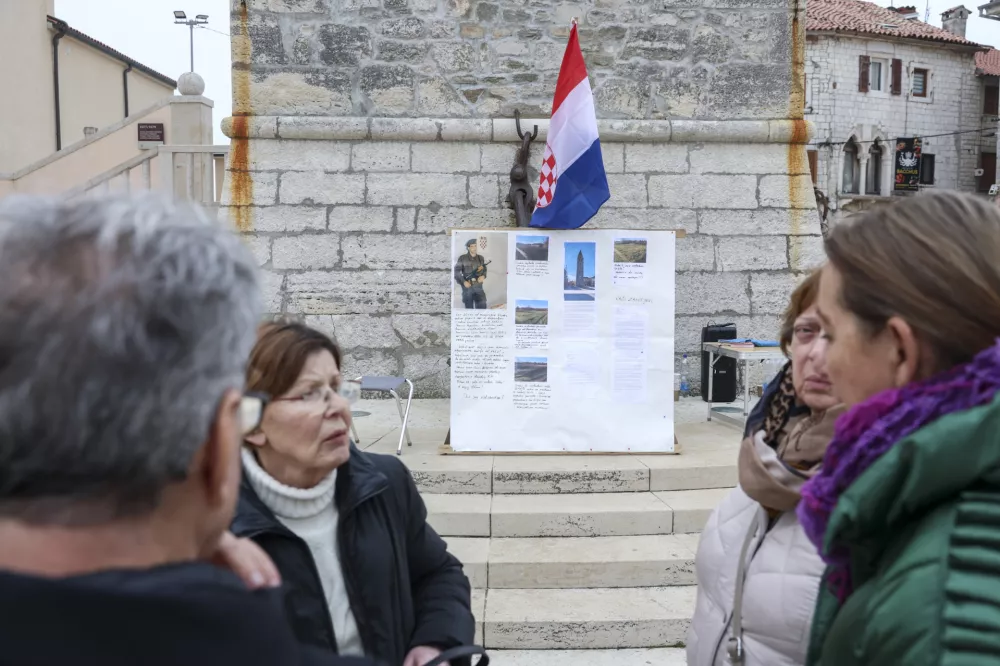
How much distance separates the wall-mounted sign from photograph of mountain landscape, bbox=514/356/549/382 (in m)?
10.7

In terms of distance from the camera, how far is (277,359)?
1980 mm

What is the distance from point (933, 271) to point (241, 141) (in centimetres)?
670

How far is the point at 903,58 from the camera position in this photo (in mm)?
32344

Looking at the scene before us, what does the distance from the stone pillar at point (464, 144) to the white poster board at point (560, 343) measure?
5.92 ft

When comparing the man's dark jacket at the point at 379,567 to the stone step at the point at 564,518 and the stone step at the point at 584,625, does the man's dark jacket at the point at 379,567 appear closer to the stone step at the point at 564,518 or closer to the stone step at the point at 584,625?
the stone step at the point at 584,625

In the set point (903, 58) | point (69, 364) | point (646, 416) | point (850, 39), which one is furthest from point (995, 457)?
point (903, 58)

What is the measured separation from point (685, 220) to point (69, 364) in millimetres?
6718

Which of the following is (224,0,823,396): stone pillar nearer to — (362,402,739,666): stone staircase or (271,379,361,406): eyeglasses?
(362,402,739,666): stone staircase

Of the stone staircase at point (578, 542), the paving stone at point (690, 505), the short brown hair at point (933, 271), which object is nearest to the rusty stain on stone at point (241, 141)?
the stone staircase at point (578, 542)

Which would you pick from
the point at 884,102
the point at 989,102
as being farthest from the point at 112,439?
the point at 989,102

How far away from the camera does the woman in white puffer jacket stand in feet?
5.58

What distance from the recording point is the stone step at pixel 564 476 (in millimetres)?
4715

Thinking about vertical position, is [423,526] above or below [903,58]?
below

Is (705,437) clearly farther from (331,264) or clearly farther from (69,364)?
(69,364)
